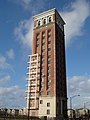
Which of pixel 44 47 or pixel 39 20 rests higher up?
pixel 39 20

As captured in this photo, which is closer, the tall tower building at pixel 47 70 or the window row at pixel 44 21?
the tall tower building at pixel 47 70

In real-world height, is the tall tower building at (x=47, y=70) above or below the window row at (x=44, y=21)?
below

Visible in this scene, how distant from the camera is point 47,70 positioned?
10275cm

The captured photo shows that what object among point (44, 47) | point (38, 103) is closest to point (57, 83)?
point (38, 103)

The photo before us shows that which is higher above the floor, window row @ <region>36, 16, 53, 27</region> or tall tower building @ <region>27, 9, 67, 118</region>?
window row @ <region>36, 16, 53, 27</region>

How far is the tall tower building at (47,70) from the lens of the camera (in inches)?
3868

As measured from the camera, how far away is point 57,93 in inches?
3922

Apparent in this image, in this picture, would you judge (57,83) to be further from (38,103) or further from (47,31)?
(47,31)

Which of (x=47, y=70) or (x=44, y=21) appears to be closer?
(x=47, y=70)

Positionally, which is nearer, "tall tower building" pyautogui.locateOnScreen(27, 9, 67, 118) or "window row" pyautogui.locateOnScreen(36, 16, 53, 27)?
"tall tower building" pyautogui.locateOnScreen(27, 9, 67, 118)

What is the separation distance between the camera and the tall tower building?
98.2m

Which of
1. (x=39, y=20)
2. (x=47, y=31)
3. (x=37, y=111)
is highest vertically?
(x=39, y=20)

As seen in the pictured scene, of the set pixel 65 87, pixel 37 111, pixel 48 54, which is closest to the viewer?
pixel 37 111

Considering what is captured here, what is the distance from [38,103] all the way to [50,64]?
19818mm
